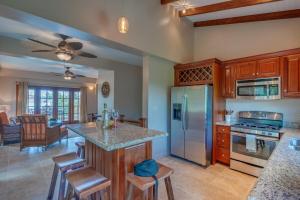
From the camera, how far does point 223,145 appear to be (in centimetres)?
355

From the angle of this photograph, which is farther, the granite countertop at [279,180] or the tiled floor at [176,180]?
the tiled floor at [176,180]

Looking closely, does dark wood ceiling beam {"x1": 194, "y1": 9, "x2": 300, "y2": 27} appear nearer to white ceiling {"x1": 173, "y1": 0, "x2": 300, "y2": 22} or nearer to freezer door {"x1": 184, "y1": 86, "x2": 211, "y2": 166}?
white ceiling {"x1": 173, "y1": 0, "x2": 300, "y2": 22}

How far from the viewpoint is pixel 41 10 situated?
2.01 metres

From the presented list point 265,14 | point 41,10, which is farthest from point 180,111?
point 41,10

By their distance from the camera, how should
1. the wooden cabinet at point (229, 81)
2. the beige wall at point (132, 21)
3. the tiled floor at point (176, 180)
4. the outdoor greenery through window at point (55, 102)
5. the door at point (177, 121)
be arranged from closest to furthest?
the beige wall at point (132, 21)
the tiled floor at point (176, 180)
the wooden cabinet at point (229, 81)
the door at point (177, 121)
the outdoor greenery through window at point (55, 102)

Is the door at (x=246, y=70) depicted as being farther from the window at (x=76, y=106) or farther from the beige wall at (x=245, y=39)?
the window at (x=76, y=106)

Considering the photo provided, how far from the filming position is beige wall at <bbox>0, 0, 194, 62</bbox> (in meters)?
2.12

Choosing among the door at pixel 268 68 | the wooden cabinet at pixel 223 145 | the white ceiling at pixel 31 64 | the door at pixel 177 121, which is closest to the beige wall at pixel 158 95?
the door at pixel 177 121

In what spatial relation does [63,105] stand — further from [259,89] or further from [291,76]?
[291,76]

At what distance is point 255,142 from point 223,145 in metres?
0.67

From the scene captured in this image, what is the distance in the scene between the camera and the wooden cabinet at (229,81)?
3631 mm

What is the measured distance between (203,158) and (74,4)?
3.51 metres

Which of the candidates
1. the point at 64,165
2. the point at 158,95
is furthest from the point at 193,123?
the point at 64,165

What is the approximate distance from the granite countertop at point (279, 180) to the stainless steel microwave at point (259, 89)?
2118mm
